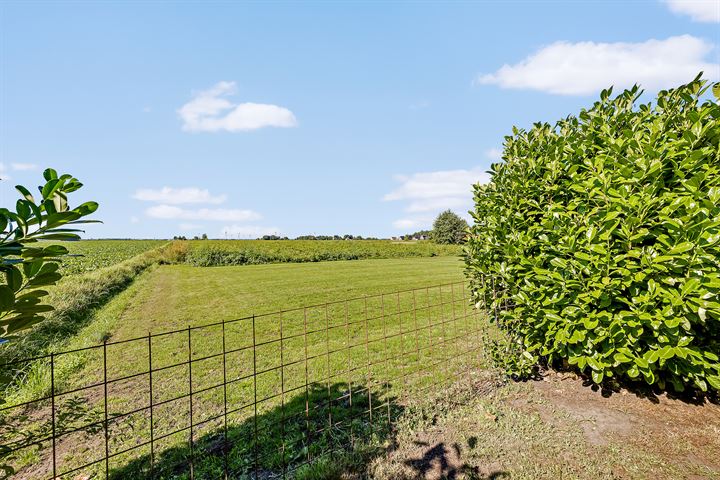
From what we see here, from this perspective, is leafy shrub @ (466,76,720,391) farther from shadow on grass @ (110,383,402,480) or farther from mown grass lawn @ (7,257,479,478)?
shadow on grass @ (110,383,402,480)

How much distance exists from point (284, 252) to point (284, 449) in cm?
3312

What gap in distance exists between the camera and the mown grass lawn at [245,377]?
3.51 metres

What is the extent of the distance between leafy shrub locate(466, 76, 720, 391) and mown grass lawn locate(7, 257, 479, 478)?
120 centimetres

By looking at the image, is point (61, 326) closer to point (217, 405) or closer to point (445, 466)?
point (217, 405)

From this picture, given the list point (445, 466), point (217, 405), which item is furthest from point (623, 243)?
point (217, 405)

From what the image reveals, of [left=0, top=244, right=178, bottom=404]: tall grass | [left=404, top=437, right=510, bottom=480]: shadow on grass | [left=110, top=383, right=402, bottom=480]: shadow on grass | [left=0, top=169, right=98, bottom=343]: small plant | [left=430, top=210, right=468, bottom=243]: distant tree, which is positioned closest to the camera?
[left=0, top=169, right=98, bottom=343]: small plant

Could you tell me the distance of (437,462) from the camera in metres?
3.14

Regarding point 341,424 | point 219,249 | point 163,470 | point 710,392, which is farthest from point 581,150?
point 219,249

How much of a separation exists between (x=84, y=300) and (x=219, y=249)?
2188cm

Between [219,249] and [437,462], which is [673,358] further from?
[219,249]

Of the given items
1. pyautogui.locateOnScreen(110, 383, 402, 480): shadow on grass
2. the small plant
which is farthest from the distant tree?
the small plant

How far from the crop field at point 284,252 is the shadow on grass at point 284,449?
2973 centimetres

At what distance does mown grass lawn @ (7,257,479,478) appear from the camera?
3514 mm

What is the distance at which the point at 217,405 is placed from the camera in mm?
4719
